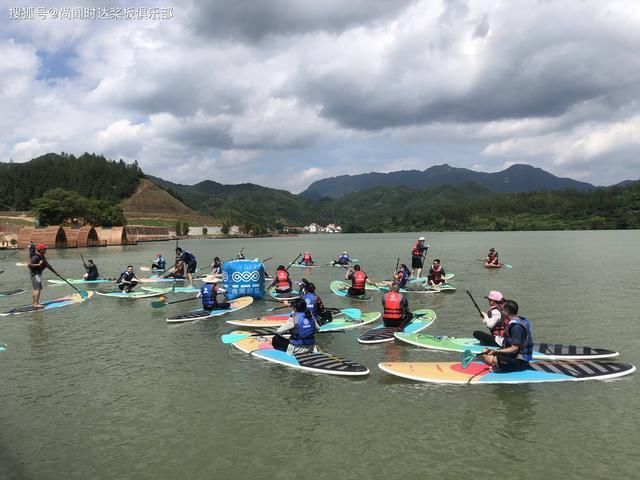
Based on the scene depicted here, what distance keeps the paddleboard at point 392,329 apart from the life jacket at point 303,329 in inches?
99.7

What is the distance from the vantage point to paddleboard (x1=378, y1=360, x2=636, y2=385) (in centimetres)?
1064

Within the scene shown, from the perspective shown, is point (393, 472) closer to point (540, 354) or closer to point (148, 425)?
point (148, 425)

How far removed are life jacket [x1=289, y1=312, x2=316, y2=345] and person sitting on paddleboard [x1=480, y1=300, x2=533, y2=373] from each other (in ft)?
15.5

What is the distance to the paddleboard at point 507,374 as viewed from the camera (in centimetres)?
1064

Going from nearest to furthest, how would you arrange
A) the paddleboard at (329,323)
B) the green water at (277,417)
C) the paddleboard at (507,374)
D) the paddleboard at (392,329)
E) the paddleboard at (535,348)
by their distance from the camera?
the green water at (277,417), the paddleboard at (507,374), the paddleboard at (535,348), the paddleboard at (392,329), the paddleboard at (329,323)

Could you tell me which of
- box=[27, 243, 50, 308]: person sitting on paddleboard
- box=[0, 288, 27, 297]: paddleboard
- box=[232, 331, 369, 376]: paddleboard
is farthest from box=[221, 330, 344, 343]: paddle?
box=[0, 288, 27, 297]: paddleboard

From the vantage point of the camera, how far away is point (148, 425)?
9031 millimetres

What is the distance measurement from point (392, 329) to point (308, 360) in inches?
171

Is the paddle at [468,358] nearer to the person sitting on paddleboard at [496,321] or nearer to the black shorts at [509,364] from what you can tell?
the black shorts at [509,364]

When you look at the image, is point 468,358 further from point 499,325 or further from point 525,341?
point 499,325

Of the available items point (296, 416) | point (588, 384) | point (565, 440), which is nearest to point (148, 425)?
point (296, 416)

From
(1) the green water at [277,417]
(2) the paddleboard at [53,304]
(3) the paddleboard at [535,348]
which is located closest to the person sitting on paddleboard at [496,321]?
(3) the paddleboard at [535,348]

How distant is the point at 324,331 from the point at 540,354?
22.8ft

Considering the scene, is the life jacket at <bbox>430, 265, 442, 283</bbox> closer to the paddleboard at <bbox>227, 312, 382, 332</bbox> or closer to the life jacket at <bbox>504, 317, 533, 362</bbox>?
the paddleboard at <bbox>227, 312, 382, 332</bbox>
